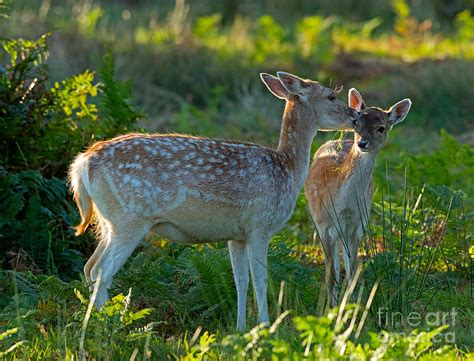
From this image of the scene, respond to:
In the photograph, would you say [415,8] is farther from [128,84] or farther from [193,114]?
[128,84]

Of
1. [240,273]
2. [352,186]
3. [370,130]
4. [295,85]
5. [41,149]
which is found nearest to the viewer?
[240,273]

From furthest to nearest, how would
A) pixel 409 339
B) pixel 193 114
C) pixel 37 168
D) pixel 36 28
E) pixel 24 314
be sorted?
1. pixel 36 28
2. pixel 193 114
3. pixel 37 168
4. pixel 24 314
5. pixel 409 339

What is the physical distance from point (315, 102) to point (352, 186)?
80cm

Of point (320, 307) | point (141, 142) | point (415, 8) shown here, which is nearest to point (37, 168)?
point (141, 142)

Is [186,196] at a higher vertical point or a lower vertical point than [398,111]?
lower

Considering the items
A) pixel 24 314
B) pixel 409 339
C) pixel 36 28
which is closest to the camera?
pixel 409 339

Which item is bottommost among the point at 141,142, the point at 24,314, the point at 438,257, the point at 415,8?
the point at 24,314

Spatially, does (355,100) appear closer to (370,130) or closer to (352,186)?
(370,130)

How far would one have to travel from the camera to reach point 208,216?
7117 millimetres

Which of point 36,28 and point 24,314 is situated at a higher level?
point 36,28

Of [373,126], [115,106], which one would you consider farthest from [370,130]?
[115,106]

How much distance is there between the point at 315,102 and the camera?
317 inches

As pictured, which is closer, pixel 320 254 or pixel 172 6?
pixel 320 254

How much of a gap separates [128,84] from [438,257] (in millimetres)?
3376
